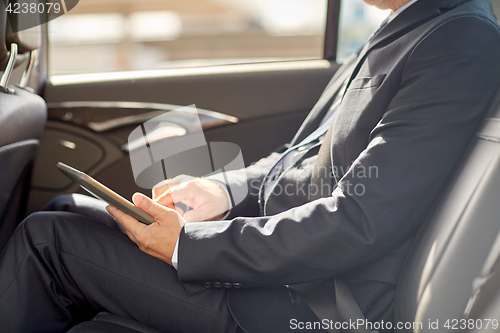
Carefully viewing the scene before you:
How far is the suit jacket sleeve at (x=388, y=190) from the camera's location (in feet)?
2.50

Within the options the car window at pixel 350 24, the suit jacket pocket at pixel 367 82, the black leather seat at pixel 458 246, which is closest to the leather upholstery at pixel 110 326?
the black leather seat at pixel 458 246

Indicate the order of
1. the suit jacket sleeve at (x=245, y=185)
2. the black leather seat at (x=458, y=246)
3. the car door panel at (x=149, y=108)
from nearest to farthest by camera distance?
the black leather seat at (x=458, y=246)
the suit jacket sleeve at (x=245, y=185)
the car door panel at (x=149, y=108)

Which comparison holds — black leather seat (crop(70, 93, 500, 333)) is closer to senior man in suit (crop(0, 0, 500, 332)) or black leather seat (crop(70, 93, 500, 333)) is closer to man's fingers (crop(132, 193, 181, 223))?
senior man in suit (crop(0, 0, 500, 332))

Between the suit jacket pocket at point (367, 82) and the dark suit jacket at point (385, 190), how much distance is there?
2 cm

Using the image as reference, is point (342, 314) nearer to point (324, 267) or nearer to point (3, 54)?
point (324, 267)

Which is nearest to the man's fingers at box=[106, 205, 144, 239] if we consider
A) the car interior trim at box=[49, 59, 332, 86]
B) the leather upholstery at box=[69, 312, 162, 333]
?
the leather upholstery at box=[69, 312, 162, 333]

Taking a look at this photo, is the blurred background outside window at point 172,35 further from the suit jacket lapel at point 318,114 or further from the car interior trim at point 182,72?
the suit jacket lapel at point 318,114

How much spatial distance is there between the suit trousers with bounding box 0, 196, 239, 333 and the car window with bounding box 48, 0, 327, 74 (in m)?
10.9

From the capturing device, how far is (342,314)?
31.0 inches

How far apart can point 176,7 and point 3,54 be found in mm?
16472

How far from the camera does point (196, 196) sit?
1097 mm

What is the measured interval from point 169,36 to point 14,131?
15621mm

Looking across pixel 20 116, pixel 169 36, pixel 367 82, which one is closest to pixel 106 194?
pixel 20 116

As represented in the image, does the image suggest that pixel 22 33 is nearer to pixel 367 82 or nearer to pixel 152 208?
pixel 152 208
